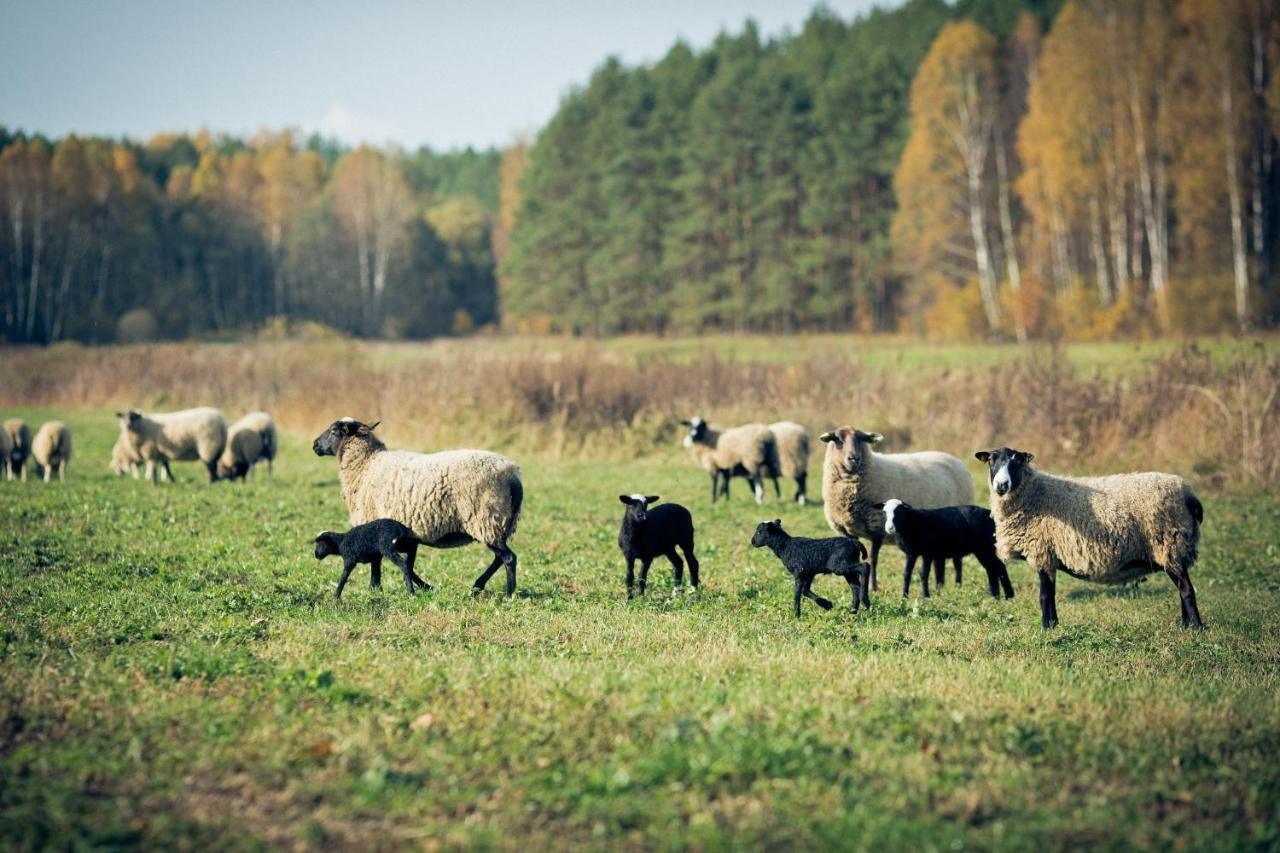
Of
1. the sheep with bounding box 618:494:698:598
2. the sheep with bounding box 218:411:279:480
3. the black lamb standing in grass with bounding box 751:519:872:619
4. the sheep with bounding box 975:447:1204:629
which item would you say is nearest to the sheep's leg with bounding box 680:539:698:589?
the sheep with bounding box 618:494:698:598

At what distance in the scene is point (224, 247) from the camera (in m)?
70.7

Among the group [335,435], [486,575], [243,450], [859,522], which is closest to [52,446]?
[243,450]

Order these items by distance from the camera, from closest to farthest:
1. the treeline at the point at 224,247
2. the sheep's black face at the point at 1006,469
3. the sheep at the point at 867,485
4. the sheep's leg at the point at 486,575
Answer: the sheep's black face at the point at 1006,469, the sheep's leg at the point at 486,575, the sheep at the point at 867,485, the treeline at the point at 224,247

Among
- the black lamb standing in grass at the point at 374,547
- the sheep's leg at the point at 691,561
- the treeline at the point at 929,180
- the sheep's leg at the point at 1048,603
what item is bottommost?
the sheep's leg at the point at 1048,603

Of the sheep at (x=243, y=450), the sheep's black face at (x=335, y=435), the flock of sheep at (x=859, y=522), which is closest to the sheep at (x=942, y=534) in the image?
the flock of sheep at (x=859, y=522)

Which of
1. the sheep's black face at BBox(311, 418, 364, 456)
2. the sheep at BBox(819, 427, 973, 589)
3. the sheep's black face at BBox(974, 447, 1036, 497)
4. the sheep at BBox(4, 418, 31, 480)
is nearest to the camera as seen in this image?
the sheep's black face at BBox(974, 447, 1036, 497)

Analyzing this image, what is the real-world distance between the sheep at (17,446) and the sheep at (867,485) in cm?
1712

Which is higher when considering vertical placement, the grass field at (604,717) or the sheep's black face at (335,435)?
the sheep's black face at (335,435)

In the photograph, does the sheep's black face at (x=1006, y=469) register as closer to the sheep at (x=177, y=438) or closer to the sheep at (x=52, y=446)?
the sheep at (x=177, y=438)

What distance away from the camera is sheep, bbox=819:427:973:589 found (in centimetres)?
1181

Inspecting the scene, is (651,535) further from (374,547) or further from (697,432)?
(697,432)

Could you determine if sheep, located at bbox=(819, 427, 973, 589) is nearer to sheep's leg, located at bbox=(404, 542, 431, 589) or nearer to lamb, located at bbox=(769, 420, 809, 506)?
sheep's leg, located at bbox=(404, 542, 431, 589)

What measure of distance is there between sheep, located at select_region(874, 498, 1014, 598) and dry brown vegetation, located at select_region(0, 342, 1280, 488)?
1019 centimetres

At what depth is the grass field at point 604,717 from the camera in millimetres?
4664
